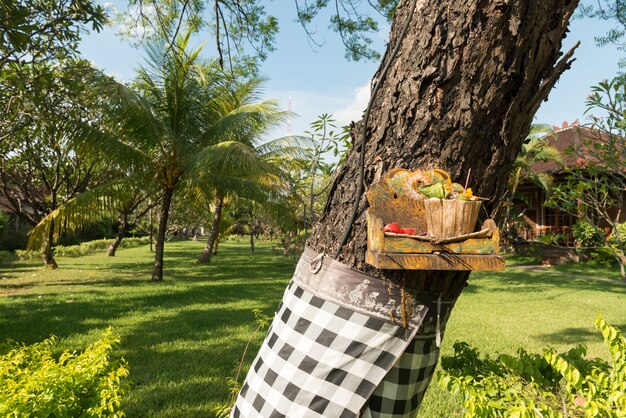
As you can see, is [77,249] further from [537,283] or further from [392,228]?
[392,228]

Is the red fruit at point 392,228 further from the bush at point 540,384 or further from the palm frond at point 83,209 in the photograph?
the palm frond at point 83,209

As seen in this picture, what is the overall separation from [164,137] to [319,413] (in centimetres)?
1016

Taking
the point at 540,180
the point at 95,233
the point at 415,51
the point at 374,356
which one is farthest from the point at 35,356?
the point at 95,233

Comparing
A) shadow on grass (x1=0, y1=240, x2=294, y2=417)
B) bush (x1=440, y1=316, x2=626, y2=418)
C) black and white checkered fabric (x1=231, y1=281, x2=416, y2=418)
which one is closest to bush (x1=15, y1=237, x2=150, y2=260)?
shadow on grass (x1=0, y1=240, x2=294, y2=417)

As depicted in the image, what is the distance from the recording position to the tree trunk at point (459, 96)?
137cm

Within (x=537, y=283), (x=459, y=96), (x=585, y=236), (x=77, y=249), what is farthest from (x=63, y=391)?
(x=77, y=249)

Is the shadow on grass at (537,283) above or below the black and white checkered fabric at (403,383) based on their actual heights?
below

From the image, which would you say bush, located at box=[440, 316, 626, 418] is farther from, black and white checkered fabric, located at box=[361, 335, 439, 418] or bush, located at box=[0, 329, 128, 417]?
bush, located at box=[0, 329, 128, 417]

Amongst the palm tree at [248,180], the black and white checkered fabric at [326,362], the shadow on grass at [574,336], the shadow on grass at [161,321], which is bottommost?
the shadow on grass at [574,336]

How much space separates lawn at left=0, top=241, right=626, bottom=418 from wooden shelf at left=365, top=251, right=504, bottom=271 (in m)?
2.86

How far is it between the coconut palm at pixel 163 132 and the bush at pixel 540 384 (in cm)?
816

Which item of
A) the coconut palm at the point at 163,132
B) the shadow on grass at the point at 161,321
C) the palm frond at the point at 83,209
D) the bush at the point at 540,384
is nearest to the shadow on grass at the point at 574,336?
the shadow on grass at the point at 161,321

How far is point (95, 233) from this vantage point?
88.1 feet

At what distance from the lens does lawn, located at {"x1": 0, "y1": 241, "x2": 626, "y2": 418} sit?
414 cm
